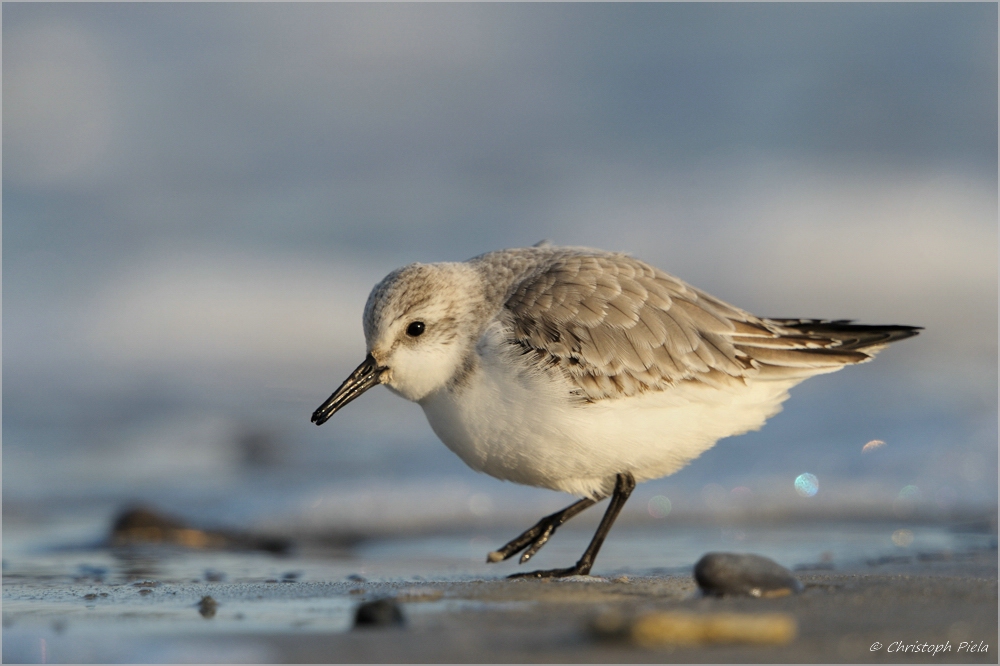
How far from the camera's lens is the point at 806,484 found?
25.9 feet

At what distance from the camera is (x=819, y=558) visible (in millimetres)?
5902

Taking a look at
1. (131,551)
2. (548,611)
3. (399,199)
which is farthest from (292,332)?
(548,611)

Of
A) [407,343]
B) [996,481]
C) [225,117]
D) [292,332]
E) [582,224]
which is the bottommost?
[996,481]

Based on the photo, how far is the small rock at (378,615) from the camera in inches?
151

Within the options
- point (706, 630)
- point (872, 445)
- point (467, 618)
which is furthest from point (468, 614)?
point (872, 445)

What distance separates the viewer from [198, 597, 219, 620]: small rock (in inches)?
166

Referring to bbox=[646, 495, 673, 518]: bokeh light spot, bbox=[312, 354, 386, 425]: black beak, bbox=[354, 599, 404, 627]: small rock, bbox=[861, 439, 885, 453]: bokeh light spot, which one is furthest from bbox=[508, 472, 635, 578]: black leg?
bbox=[861, 439, 885, 453]: bokeh light spot

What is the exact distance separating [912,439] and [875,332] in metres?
3.48

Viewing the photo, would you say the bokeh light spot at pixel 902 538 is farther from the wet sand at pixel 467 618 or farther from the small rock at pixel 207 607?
the small rock at pixel 207 607

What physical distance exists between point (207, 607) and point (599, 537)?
74.6 inches

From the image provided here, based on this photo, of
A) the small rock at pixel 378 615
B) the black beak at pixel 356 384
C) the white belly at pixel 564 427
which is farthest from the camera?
the black beak at pixel 356 384

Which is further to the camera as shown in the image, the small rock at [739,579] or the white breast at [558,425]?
the white breast at [558,425]

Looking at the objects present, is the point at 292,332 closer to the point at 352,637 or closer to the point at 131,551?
the point at 131,551

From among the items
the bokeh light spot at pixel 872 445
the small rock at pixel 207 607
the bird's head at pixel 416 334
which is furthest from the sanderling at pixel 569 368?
the bokeh light spot at pixel 872 445
